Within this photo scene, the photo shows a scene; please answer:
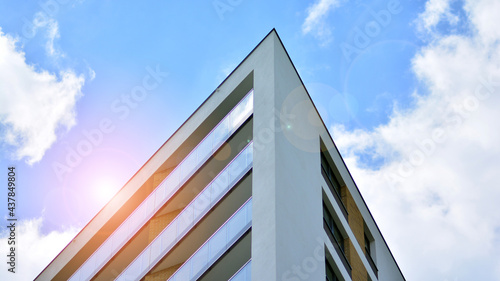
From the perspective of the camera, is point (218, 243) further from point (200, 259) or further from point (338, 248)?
point (338, 248)

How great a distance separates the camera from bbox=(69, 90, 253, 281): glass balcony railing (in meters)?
24.8

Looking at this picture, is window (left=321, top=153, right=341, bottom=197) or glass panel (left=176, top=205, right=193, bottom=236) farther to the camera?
window (left=321, top=153, right=341, bottom=197)

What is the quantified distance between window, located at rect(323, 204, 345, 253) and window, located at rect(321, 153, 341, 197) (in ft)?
5.74

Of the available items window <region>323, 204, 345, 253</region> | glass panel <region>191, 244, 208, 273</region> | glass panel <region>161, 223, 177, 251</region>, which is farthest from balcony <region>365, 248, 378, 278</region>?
glass panel <region>191, 244, 208, 273</region>

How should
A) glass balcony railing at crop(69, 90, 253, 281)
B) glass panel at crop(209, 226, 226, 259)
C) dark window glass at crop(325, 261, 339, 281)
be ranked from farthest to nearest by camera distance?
1. glass balcony railing at crop(69, 90, 253, 281)
2. dark window glass at crop(325, 261, 339, 281)
3. glass panel at crop(209, 226, 226, 259)

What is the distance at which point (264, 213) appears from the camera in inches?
820

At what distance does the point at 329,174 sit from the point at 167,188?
6665 mm

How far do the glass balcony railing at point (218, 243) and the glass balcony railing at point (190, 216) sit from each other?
4.47 feet

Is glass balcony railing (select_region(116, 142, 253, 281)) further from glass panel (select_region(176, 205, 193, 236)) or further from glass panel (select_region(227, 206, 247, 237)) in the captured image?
glass panel (select_region(227, 206, 247, 237))

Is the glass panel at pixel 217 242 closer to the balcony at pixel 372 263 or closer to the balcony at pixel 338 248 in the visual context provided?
the balcony at pixel 338 248

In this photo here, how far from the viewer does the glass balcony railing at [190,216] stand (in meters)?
23.1

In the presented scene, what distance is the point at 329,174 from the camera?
93.7 feet

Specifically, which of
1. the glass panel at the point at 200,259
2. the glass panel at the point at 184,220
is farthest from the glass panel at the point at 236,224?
the glass panel at the point at 184,220

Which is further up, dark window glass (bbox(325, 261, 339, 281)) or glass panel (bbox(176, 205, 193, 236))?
glass panel (bbox(176, 205, 193, 236))
